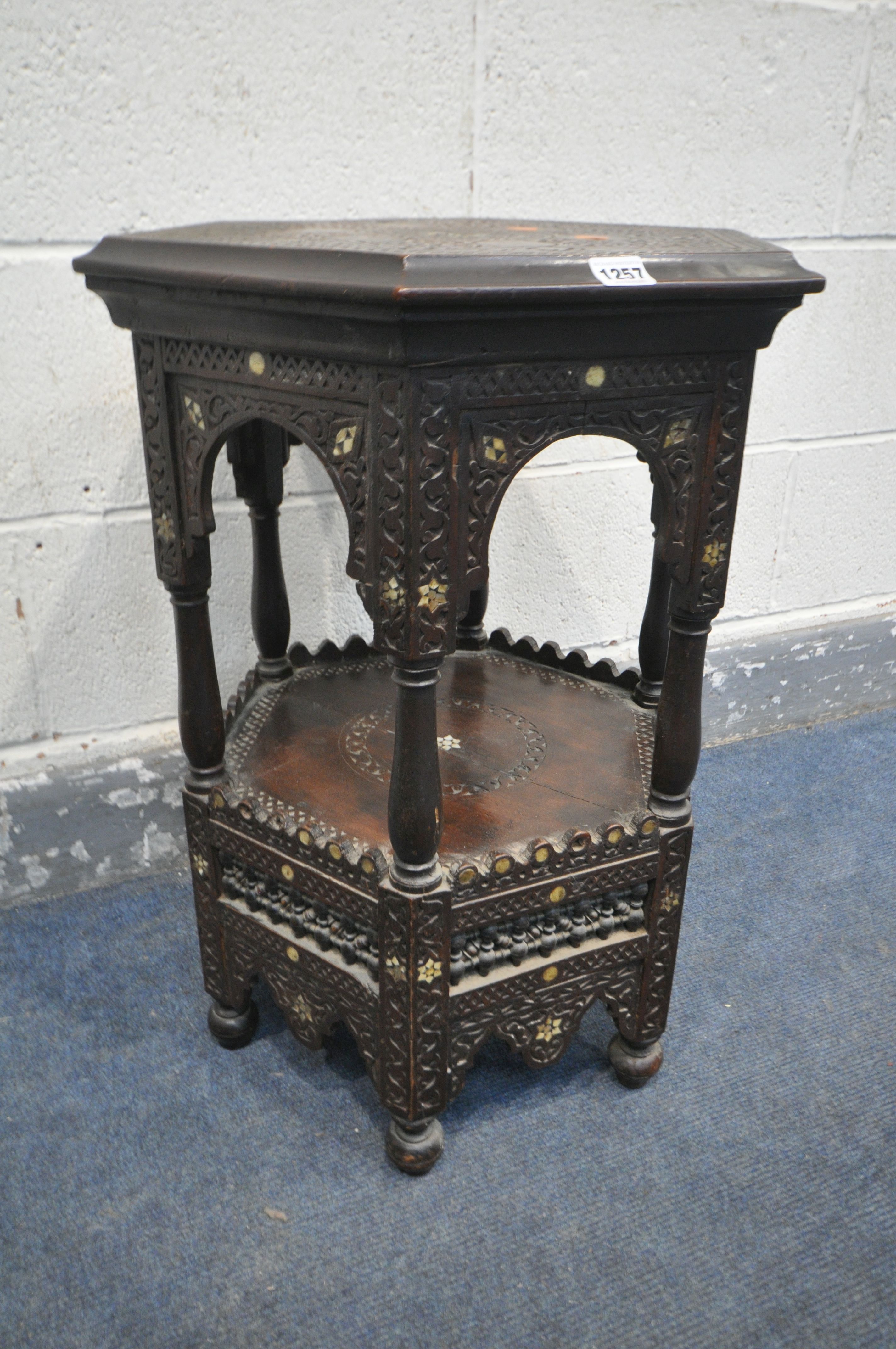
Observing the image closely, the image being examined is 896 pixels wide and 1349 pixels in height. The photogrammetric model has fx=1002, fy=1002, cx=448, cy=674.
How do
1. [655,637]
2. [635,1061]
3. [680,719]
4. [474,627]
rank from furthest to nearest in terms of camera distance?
1. [474,627]
2. [655,637]
3. [635,1061]
4. [680,719]

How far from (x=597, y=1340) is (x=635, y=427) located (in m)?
0.90

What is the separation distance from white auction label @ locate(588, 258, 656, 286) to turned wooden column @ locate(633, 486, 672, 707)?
63 cm

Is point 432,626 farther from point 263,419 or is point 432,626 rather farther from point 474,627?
point 474,627

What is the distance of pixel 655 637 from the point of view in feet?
4.81

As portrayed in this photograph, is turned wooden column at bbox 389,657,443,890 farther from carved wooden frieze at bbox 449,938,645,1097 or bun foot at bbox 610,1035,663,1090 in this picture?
bun foot at bbox 610,1035,663,1090

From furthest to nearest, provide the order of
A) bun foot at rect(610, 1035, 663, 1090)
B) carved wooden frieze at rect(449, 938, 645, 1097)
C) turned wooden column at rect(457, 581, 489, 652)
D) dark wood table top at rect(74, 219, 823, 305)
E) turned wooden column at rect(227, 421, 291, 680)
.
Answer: turned wooden column at rect(457, 581, 489, 652)
turned wooden column at rect(227, 421, 291, 680)
bun foot at rect(610, 1035, 663, 1090)
carved wooden frieze at rect(449, 938, 645, 1097)
dark wood table top at rect(74, 219, 823, 305)

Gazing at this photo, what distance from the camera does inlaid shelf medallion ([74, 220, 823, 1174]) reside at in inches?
33.5

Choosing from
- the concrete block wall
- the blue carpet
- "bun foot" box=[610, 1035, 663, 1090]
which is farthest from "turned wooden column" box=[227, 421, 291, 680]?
"bun foot" box=[610, 1035, 663, 1090]

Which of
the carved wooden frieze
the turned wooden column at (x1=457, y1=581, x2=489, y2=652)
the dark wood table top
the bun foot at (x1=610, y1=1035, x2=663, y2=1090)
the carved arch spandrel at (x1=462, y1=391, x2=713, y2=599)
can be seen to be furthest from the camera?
the turned wooden column at (x1=457, y1=581, x2=489, y2=652)

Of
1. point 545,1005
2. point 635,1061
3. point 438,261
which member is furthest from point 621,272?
point 635,1061

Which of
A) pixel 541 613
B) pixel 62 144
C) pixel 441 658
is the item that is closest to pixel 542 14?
pixel 62 144

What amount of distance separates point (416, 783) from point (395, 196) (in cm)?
103

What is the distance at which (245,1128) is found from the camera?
1.24 meters

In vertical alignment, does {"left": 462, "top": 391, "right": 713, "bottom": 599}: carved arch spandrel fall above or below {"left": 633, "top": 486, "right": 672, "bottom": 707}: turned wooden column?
above
